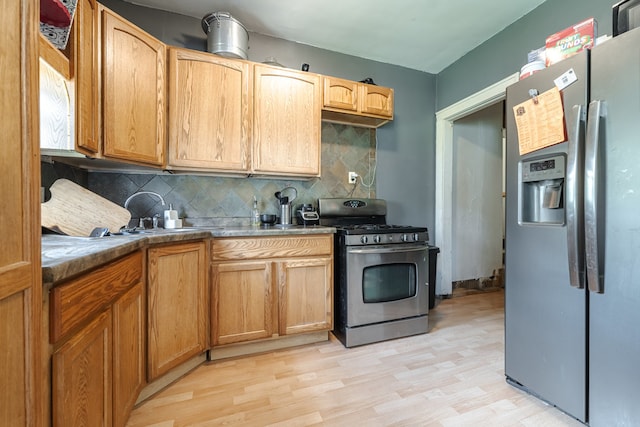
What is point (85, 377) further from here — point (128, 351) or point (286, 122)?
point (286, 122)

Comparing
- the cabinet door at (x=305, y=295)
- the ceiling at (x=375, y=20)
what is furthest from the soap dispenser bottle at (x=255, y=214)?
the ceiling at (x=375, y=20)

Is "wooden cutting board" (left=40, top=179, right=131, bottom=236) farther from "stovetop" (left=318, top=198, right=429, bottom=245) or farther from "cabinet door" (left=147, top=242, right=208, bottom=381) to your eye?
"stovetop" (left=318, top=198, right=429, bottom=245)

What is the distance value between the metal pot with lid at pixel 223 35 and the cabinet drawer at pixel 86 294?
1.66 metres

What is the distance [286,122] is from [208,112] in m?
0.60

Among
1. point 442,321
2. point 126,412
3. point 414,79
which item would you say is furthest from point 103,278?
point 414,79

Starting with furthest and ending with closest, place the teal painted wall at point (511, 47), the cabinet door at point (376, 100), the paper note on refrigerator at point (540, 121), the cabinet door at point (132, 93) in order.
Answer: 1. the cabinet door at point (376, 100)
2. the teal painted wall at point (511, 47)
3. the cabinet door at point (132, 93)
4. the paper note on refrigerator at point (540, 121)

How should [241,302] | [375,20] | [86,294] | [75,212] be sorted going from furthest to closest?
[375,20] < [241,302] < [75,212] < [86,294]

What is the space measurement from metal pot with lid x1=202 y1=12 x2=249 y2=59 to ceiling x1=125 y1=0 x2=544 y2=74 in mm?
194

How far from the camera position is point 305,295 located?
203 centimetres

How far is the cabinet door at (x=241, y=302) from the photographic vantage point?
1.82 meters

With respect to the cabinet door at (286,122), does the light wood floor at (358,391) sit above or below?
below

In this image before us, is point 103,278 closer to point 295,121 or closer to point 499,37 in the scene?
point 295,121

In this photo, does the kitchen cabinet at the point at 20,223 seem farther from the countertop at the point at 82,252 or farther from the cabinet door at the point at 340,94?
the cabinet door at the point at 340,94

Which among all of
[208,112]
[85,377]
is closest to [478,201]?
[208,112]
